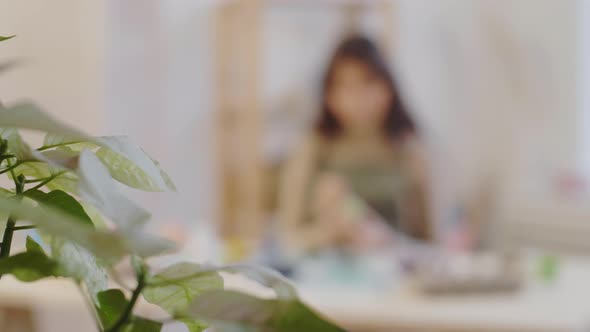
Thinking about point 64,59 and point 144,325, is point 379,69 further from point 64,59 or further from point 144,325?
point 144,325

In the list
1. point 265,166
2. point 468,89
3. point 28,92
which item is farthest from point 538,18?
point 28,92

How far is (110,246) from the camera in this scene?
7.1 inches

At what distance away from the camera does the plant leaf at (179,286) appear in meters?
0.24

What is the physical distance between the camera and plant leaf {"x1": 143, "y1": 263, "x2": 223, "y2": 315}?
242 mm

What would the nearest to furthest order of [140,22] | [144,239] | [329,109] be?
[144,239], [140,22], [329,109]

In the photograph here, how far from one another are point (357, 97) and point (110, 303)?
93.1 inches

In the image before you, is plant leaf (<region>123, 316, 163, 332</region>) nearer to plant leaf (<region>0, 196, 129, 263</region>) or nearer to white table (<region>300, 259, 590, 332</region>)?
plant leaf (<region>0, 196, 129, 263</region>)

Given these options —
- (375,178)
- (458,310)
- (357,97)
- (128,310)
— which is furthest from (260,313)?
(375,178)

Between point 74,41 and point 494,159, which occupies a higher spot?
point 74,41

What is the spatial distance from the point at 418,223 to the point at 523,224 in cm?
42

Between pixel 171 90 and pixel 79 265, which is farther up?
pixel 79 265

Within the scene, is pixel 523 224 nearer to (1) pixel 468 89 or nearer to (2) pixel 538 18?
(1) pixel 468 89

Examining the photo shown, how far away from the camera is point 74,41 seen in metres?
1.77

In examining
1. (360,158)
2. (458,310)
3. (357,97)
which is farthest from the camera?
(360,158)
